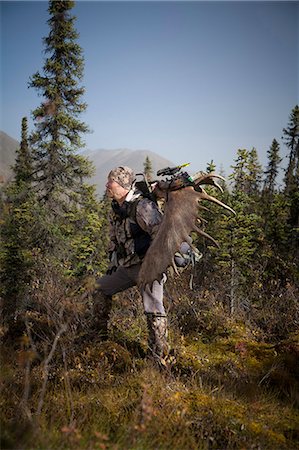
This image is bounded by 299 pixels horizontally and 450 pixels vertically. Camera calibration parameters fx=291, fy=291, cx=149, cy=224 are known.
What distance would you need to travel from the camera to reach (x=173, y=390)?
10.3 ft

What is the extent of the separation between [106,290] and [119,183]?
1515 mm

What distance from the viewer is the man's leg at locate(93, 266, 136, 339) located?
13.2 feet

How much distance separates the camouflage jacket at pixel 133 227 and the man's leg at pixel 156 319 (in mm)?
446

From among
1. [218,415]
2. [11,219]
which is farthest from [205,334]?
[11,219]

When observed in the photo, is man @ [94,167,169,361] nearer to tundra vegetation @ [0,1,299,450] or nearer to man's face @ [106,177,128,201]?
man's face @ [106,177,128,201]

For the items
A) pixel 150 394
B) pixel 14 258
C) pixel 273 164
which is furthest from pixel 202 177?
pixel 273 164

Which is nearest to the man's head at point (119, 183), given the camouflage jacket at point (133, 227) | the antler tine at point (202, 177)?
the camouflage jacket at point (133, 227)

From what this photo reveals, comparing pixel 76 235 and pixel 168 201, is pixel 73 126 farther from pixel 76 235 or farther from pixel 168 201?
pixel 168 201

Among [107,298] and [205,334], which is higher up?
[107,298]

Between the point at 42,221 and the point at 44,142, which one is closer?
the point at 42,221

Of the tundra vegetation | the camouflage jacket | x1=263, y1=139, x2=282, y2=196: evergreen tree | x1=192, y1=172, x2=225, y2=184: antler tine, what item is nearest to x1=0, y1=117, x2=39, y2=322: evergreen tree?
the tundra vegetation

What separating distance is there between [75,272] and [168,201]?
7.02 m

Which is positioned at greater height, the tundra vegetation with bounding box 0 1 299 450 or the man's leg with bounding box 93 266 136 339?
the man's leg with bounding box 93 266 136 339

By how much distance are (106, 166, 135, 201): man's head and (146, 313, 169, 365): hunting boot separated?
1.59m
